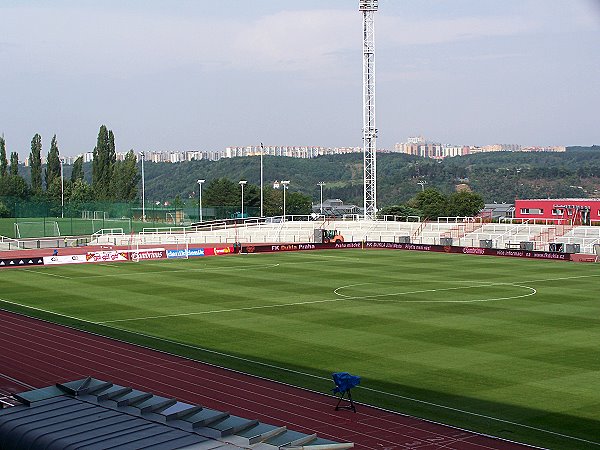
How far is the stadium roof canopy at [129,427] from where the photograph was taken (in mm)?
12078

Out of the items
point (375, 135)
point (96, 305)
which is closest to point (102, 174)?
point (375, 135)

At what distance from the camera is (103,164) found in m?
133

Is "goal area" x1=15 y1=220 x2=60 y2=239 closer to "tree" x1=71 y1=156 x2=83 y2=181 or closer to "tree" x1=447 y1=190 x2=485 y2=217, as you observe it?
"tree" x1=71 y1=156 x2=83 y2=181

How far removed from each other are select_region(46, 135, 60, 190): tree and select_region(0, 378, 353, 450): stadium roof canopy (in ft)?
431

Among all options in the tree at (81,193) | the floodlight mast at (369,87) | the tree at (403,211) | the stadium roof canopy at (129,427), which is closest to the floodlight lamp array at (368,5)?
the floodlight mast at (369,87)

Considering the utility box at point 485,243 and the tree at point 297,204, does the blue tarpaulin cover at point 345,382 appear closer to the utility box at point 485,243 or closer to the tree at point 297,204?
the utility box at point 485,243

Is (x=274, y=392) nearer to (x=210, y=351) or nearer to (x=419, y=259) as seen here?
(x=210, y=351)

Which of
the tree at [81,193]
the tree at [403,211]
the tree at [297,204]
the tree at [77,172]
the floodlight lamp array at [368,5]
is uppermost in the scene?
the floodlight lamp array at [368,5]

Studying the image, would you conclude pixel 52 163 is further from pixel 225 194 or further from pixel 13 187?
pixel 225 194

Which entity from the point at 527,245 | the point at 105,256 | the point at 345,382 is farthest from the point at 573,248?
the point at 345,382

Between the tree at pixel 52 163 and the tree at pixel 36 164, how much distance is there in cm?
129

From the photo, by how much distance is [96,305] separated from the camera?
4075cm

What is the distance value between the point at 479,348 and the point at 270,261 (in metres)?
36.3

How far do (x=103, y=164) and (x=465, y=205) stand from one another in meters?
55.6
